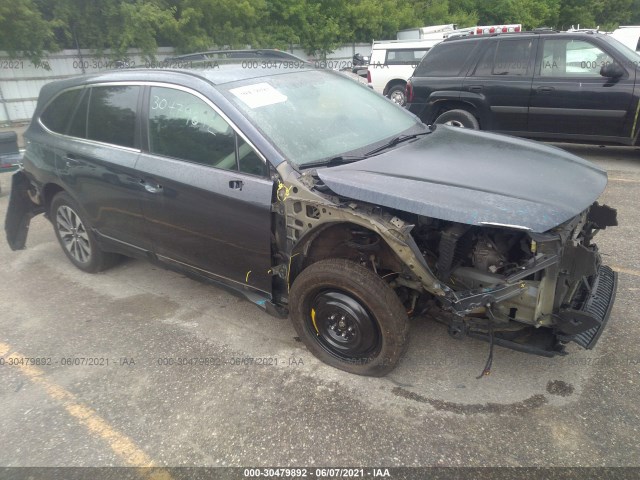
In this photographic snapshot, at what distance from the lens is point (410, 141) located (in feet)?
11.3

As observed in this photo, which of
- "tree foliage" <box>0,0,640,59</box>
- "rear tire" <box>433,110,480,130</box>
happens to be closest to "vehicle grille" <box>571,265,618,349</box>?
"rear tire" <box>433,110,480,130</box>

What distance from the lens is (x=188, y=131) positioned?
10.7ft

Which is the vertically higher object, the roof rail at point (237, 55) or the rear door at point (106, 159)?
the roof rail at point (237, 55)

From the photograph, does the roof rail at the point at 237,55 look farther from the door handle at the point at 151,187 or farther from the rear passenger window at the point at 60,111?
the door handle at the point at 151,187

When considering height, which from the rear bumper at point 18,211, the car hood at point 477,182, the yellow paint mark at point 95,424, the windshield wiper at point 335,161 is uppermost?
the windshield wiper at point 335,161

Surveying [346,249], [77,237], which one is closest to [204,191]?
[346,249]

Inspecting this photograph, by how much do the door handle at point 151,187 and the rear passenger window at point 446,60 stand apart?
5.99 m

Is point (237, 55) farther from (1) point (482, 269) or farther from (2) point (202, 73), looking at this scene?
(1) point (482, 269)

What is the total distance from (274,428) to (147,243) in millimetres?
1851

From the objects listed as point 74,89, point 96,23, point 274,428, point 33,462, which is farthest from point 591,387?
point 96,23

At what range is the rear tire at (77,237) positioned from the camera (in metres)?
4.26

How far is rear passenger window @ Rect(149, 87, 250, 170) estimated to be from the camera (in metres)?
3.04

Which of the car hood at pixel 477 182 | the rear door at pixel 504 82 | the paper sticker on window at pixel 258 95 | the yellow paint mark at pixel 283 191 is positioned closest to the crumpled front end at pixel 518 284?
the car hood at pixel 477 182

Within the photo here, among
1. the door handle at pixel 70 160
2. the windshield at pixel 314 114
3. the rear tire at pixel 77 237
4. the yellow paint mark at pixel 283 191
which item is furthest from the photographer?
the rear tire at pixel 77 237
